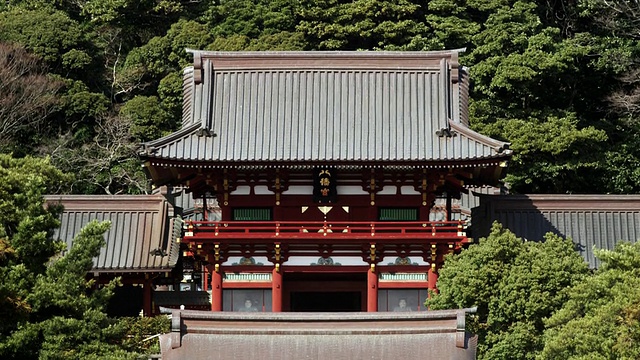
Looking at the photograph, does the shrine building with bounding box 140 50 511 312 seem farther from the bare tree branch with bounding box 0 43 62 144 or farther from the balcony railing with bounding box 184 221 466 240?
the bare tree branch with bounding box 0 43 62 144

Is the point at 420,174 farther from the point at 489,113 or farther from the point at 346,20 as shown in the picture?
the point at 346,20

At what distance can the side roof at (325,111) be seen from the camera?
31.3 m

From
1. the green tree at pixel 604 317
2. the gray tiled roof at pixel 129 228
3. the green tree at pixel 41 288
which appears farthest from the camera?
the gray tiled roof at pixel 129 228

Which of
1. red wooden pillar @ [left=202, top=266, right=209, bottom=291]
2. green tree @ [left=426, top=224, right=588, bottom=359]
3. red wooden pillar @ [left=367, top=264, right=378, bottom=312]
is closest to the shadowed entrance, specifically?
red wooden pillar @ [left=367, top=264, right=378, bottom=312]

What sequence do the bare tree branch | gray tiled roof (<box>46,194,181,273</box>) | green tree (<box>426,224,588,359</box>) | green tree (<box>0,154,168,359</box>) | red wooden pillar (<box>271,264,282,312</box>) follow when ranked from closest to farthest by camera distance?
green tree (<box>0,154,168,359</box>), green tree (<box>426,224,588,359</box>), red wooden pillar (<box>271,264,282,312</box>), gray tiled roof (<box>46,194,181,273</box>), the bare tree branch

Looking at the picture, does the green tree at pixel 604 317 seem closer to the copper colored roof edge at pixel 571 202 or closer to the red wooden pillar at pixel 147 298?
the copper colored roof edge at pixel 571 202

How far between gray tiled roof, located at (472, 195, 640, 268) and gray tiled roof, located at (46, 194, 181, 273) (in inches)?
318

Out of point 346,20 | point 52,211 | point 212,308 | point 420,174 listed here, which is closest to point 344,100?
point 420,174

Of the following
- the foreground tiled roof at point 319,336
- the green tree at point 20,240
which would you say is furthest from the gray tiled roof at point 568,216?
the green tree at point 20,240

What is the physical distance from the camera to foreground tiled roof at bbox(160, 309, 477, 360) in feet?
82.3

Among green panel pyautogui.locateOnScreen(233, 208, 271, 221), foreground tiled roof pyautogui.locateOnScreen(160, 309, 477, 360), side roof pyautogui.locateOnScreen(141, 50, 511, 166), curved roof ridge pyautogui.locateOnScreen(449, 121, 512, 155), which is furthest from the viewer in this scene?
green panel pyautogui.locateOnScreen(233, 208, 271, 221)

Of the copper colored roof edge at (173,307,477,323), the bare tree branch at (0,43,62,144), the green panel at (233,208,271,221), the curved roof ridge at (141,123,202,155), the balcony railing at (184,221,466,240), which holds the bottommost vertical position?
the copper colored roof edge at (173,307,477,323)

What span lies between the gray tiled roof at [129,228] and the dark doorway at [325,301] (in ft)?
11.0

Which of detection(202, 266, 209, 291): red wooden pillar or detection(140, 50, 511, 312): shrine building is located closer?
detection(140, 50, 511, 312): shrine building
